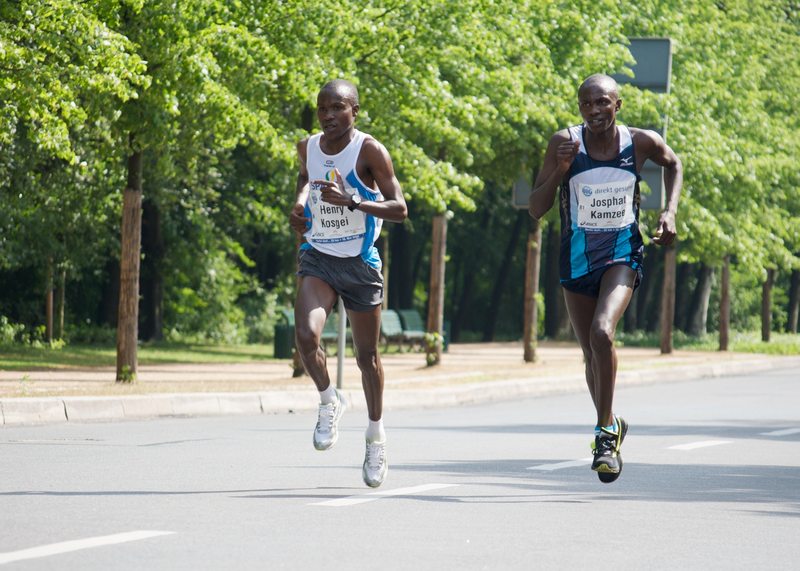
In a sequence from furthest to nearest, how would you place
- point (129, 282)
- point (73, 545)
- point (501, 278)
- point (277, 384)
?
point (501, 278)
point (277, 384)
point (129, 282)
point (73, 545)

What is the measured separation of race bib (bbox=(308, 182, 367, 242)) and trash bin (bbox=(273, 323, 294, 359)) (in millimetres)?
18539

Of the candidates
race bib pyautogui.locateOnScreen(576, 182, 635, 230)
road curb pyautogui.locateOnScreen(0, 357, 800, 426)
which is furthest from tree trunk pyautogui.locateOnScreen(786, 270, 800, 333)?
race bib pyautogui.locateOnScreen(576, 182, 635, 230)

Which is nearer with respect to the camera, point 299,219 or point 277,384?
point 299,219

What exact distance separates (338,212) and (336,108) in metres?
0.54

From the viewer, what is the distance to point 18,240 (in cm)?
2711

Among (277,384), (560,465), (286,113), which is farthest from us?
(286,113)

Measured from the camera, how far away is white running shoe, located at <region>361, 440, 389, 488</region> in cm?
852

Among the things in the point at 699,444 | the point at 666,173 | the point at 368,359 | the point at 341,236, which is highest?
the point at 666,173

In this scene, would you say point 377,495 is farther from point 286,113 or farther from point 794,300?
point 794,300

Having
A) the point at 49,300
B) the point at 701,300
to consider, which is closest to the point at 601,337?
the point at 49,300

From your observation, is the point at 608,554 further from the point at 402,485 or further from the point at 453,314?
the point at 453,314

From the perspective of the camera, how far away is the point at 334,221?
8.53 meters

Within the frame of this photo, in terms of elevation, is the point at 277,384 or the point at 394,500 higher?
the point at 394,500

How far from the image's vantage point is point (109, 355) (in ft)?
85.8
